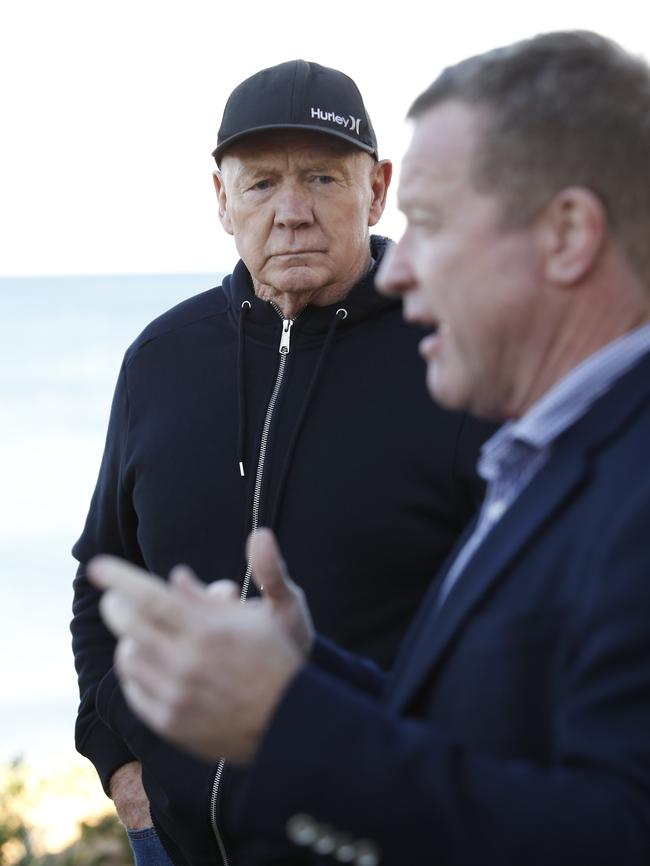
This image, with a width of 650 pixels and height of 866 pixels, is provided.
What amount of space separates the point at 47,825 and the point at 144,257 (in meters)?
55.0

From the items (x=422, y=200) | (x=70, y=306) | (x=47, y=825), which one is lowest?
(x=70, y=306)

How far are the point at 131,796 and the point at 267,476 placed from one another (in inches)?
30.9

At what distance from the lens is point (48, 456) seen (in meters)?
28.6

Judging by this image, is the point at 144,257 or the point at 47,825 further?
the point at 144,257

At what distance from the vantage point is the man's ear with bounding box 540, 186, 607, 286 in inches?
56.8

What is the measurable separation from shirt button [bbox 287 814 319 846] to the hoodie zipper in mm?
1160

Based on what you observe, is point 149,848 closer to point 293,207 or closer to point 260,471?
point 260,471

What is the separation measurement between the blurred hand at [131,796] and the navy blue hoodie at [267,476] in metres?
0.02

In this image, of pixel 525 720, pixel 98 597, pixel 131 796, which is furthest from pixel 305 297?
pixel 525 720

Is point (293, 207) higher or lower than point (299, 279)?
higher

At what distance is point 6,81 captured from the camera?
144 feet

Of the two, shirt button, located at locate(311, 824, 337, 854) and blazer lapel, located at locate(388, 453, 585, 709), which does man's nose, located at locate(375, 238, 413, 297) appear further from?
shirt button, located at locate(311, 824, 337, 854)

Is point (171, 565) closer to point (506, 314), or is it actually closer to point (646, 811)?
point (506, 314)

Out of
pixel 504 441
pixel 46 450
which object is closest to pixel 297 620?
pixel 504 441
